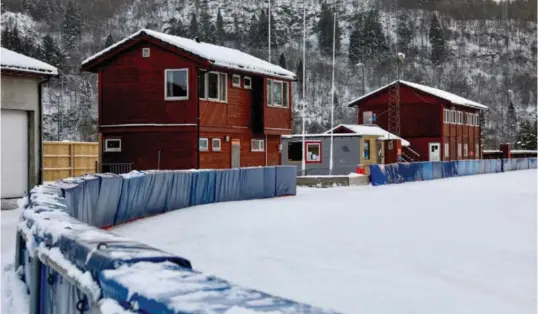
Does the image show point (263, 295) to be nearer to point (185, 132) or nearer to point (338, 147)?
point (185, 132)

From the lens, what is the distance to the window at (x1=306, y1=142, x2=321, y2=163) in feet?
148

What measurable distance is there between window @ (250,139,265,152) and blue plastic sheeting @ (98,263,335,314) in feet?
99.0

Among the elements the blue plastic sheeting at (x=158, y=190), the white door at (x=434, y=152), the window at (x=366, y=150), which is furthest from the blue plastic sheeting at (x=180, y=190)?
the white door at (x=434, y=152)

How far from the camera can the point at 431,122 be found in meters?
57.1

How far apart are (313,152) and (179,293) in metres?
42.2

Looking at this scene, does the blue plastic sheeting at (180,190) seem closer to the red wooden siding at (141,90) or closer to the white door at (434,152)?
the red wooden siding at (141,90)

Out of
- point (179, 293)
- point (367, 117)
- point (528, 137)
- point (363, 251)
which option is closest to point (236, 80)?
point (363, 251)

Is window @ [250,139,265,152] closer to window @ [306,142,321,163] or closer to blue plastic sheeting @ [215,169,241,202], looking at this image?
window @ [306,142,321,163]

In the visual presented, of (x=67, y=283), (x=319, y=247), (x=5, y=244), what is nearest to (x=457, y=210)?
(x=319, y=247)

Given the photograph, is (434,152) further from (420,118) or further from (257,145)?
(257,145)

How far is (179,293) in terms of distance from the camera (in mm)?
3402

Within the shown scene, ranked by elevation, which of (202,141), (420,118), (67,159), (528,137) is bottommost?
(67,159)

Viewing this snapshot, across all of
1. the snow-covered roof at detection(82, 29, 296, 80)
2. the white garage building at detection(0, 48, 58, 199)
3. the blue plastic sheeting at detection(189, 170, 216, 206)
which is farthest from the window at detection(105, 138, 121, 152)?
the blue plastic sheeting at detection(189, 170, 216, 206)

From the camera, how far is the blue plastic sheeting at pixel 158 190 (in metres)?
18.4
